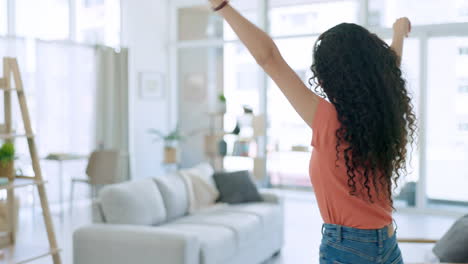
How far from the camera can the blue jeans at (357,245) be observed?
118 cm

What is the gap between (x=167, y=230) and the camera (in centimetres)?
317

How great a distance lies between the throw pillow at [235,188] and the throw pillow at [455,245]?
6.49 feet

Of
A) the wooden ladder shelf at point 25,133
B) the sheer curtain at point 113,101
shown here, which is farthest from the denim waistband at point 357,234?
the sheer curtain at point 113,101

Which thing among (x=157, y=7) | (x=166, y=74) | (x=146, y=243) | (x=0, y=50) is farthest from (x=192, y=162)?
(x=146, y=243)

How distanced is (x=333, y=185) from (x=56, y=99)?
246 inches

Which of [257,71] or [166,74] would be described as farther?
[166,74]

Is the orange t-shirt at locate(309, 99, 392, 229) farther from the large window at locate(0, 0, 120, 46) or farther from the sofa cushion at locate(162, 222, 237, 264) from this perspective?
the large window at locate(0, 0, 120, 46)

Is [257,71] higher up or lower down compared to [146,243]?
higher up

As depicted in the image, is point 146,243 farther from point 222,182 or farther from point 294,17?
point 294,17

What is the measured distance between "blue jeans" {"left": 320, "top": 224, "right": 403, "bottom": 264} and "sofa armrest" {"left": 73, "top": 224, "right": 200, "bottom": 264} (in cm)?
197

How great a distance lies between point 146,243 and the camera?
10.3ft

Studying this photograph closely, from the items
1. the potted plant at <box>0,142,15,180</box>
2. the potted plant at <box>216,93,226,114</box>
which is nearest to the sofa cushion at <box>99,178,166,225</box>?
the potted plant at <box>0,142,15,180</box>

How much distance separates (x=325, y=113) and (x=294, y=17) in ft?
21.4

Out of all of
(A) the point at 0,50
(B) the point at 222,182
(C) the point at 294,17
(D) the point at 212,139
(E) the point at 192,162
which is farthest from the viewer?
(E) the point at 192,162
